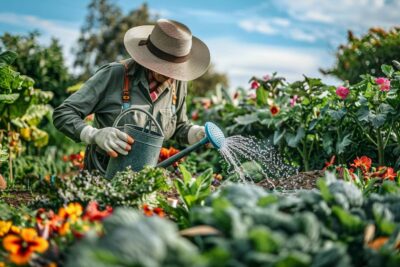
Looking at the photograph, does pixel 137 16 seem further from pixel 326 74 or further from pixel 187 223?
pixel 187 223

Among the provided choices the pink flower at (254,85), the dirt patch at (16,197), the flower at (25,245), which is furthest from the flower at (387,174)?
the pink flower at (254,85)

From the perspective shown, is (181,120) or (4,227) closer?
(4,227)

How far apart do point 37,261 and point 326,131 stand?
11.0 ft

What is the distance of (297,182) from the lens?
385 cm

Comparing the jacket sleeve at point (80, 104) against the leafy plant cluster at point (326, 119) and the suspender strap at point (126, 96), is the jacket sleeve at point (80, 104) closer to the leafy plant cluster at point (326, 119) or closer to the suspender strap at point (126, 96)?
the suspender strap at point (126, 96)

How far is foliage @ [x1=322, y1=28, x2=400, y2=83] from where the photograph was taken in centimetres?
770

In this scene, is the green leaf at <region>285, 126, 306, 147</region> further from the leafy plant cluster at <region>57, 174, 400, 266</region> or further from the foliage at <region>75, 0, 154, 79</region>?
the foliage at <region>75, 0, 154, 79</region>

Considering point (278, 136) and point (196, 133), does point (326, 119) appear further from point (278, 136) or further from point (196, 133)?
point (196, 133)

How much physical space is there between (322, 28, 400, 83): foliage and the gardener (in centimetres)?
469

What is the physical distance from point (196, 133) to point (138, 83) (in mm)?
528

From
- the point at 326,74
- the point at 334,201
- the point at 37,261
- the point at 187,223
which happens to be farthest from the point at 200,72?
the point at 326,74

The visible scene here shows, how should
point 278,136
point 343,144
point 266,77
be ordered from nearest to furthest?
point 343,144
point 278,136
point 266,77

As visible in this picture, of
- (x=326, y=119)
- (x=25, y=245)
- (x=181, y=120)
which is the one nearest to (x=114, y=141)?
(x=181, y=120)

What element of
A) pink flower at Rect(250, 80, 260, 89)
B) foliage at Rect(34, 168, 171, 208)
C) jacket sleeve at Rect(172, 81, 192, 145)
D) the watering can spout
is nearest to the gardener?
jacket sleeve at Rect(172, 81, 192, 145)
